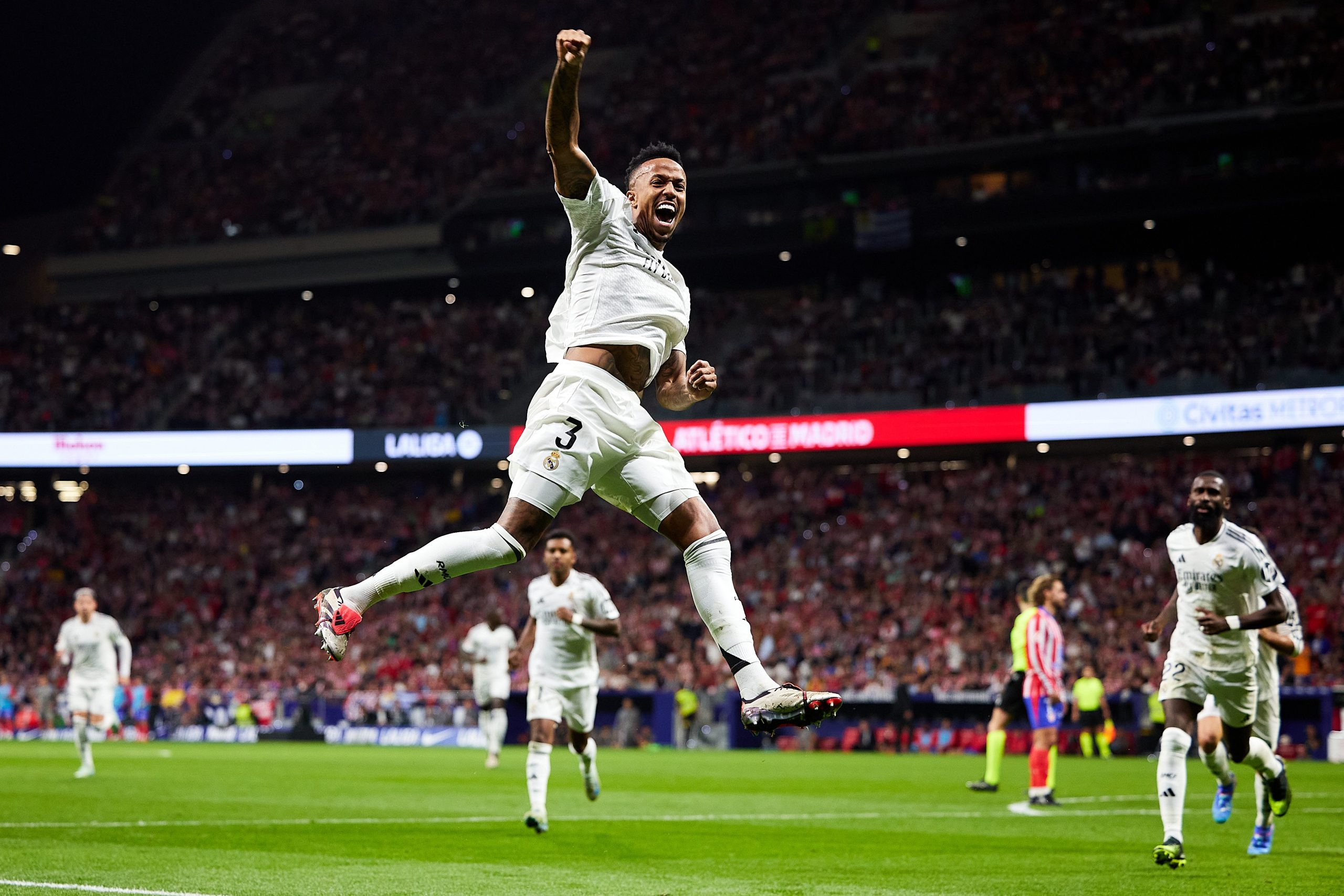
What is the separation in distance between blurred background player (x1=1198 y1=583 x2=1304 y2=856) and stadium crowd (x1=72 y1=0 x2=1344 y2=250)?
27.2 m

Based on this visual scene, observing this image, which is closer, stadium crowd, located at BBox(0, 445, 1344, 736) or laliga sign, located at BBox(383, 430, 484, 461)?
stadium crowd, located at BBox(0, 445, 1344, 736)

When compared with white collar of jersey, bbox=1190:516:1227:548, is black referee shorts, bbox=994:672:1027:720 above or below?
below

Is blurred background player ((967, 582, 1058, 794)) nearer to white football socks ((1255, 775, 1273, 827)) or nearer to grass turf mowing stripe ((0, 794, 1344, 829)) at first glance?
grass turf mowing stripe ((0, 794, 1344, 829))

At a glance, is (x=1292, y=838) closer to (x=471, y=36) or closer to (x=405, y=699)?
(x=405, y=699)

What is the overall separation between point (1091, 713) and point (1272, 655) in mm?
18085

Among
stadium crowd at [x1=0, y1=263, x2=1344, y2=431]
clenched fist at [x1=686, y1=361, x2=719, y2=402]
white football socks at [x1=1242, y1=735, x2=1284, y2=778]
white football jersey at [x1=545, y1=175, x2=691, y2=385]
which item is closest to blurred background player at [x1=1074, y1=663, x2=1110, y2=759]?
stadium crowd at [x1=0, y1=263, x2=1344, y2=431]

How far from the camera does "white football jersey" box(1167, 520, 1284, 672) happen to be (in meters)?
11.0

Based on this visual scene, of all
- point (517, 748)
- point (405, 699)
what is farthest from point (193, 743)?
point (517, 748)

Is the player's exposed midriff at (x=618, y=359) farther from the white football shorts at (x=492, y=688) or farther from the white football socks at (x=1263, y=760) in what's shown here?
the white football shorts at (x=492, y=688)

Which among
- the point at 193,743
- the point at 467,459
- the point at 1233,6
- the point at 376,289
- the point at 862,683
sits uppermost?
the point at 1233,6

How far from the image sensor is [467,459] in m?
40.3

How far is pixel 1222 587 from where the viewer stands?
1114 cm

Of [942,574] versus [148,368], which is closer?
[942,574]

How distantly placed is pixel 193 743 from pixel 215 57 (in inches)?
1190
